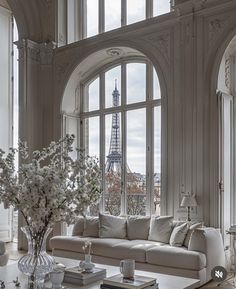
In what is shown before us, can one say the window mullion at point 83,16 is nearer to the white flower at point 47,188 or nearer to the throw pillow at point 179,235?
the throw pillow at point 179,235

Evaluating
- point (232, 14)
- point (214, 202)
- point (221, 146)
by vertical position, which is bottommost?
point (214, 202)

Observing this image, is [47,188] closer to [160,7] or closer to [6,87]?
[160,7]

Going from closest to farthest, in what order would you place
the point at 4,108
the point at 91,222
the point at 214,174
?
the point at 214,174 < the point at 91,222 < the point at 4,108

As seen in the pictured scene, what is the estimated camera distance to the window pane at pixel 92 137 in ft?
26.8

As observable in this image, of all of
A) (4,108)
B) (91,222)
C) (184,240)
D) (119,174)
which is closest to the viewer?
(184,240)

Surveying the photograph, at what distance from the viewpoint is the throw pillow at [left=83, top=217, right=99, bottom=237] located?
676 cm

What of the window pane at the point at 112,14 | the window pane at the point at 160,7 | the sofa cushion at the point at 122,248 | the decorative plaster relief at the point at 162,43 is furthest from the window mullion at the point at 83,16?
the sofa cushion at the point at 122,248

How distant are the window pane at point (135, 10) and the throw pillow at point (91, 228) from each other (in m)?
3.58

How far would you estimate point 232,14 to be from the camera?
609 centimetres

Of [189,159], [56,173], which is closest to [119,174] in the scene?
[189,159]

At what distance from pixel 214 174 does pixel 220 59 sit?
1675 millimetres

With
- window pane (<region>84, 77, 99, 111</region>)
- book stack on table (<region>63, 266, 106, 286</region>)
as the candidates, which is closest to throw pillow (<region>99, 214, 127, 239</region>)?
window pane (<region>84, 77, 99, 111</region>)

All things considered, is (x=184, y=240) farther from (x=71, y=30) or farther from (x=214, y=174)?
(x=71, y=30)

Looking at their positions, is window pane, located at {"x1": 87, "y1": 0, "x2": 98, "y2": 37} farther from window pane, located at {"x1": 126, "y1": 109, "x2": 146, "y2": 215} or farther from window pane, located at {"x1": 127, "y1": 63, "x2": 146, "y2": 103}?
window pane, located at {"x1": 126, "y1": 109, "x2": 146, "y2": 215}
